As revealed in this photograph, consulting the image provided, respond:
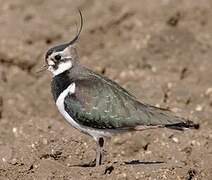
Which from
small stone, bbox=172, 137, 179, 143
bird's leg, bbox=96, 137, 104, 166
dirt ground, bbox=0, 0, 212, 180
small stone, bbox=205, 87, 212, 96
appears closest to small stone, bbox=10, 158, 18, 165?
dirt ground, bbox=0, 0, 212, 180

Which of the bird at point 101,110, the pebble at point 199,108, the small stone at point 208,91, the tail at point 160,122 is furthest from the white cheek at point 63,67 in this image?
the small stone at point 208,91

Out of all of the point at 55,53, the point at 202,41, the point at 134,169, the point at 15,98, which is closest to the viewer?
the point at 134,169

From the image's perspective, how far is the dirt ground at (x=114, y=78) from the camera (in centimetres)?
773

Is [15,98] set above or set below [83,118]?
below

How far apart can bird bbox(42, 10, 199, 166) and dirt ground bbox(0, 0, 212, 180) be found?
0.32 m

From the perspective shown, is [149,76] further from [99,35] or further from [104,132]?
[104,132]

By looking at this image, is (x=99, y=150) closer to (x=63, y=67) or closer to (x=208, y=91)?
(x=63, y=67)

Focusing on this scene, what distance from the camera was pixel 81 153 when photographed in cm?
823

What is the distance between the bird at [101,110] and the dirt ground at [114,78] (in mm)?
323

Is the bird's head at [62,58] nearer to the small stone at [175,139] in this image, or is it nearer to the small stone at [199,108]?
the small stone at [175,139]

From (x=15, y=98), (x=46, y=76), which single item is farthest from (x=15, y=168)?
(x=46, y=76)

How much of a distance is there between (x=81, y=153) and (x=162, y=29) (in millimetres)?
4006

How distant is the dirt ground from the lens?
304 inches

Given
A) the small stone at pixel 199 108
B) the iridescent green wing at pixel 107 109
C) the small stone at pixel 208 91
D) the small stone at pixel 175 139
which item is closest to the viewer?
the iridescent green wing at pixel 107 109
